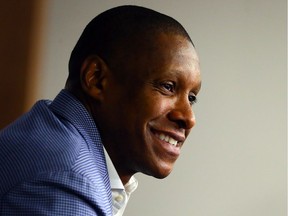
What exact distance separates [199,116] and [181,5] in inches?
16.0

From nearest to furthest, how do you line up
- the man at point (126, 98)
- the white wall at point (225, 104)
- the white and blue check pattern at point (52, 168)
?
the white and blue check pattern at point (52, 168), the man at point (126, 98), the white wall at point (225, 104)

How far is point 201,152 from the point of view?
5.25 feet

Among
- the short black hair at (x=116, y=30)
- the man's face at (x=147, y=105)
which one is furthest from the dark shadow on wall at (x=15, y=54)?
the man's face at (x=147, y=105)

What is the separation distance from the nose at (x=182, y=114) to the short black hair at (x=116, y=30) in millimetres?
151

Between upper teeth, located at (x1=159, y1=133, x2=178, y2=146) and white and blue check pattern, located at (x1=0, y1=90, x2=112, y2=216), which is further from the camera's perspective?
upper teeth, located at (x1=159, y1=133, x2=178, y2=146)

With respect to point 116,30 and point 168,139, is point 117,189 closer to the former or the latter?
point 168,139

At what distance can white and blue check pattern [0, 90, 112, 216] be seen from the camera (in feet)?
2.13

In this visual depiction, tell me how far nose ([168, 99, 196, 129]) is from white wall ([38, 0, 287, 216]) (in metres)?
0.69

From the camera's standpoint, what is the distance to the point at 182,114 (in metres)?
0.91

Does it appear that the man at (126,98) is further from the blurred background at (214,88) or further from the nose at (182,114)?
the blurred background at (214,88)

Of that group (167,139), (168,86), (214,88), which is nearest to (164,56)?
(168,86)

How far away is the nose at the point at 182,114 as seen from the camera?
0.91 meters

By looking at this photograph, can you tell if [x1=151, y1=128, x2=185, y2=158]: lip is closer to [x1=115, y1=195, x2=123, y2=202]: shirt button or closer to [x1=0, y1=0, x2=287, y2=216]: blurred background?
[x1=115, y1=195, x2=123, y2=202]: shirt button

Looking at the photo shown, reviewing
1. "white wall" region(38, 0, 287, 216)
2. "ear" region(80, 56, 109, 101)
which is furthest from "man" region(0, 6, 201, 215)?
"white wall" region(38, 0, 287, 216)
